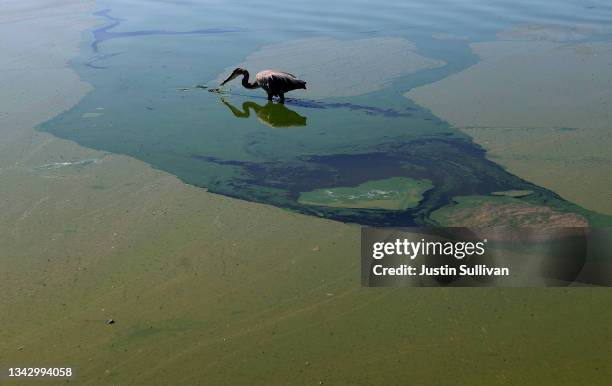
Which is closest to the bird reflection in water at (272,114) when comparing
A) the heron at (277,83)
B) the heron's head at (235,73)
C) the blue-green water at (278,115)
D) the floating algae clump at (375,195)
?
the blue-green water at (278,115)

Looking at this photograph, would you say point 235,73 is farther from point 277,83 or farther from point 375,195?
point 375,195

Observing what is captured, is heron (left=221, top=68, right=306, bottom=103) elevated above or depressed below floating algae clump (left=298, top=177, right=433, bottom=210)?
above

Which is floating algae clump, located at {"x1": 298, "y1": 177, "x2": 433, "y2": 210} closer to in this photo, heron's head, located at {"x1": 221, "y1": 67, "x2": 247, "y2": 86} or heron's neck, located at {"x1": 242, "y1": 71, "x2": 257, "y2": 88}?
heron's neck, located at {"x1": 242, "y1": 71, "x2": 257, "y2": 88}

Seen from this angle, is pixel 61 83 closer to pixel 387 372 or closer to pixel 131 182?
pixel 131 182

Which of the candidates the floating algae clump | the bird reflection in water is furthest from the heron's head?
the floating algae clump

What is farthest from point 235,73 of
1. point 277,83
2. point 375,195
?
point 375,195

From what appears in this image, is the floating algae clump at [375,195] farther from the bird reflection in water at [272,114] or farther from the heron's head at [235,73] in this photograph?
the heron's head at [235,73]

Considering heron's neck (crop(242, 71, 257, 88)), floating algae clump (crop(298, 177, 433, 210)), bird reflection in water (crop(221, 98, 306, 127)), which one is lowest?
floating algae clump (crop(298, 177, 433, 210))
